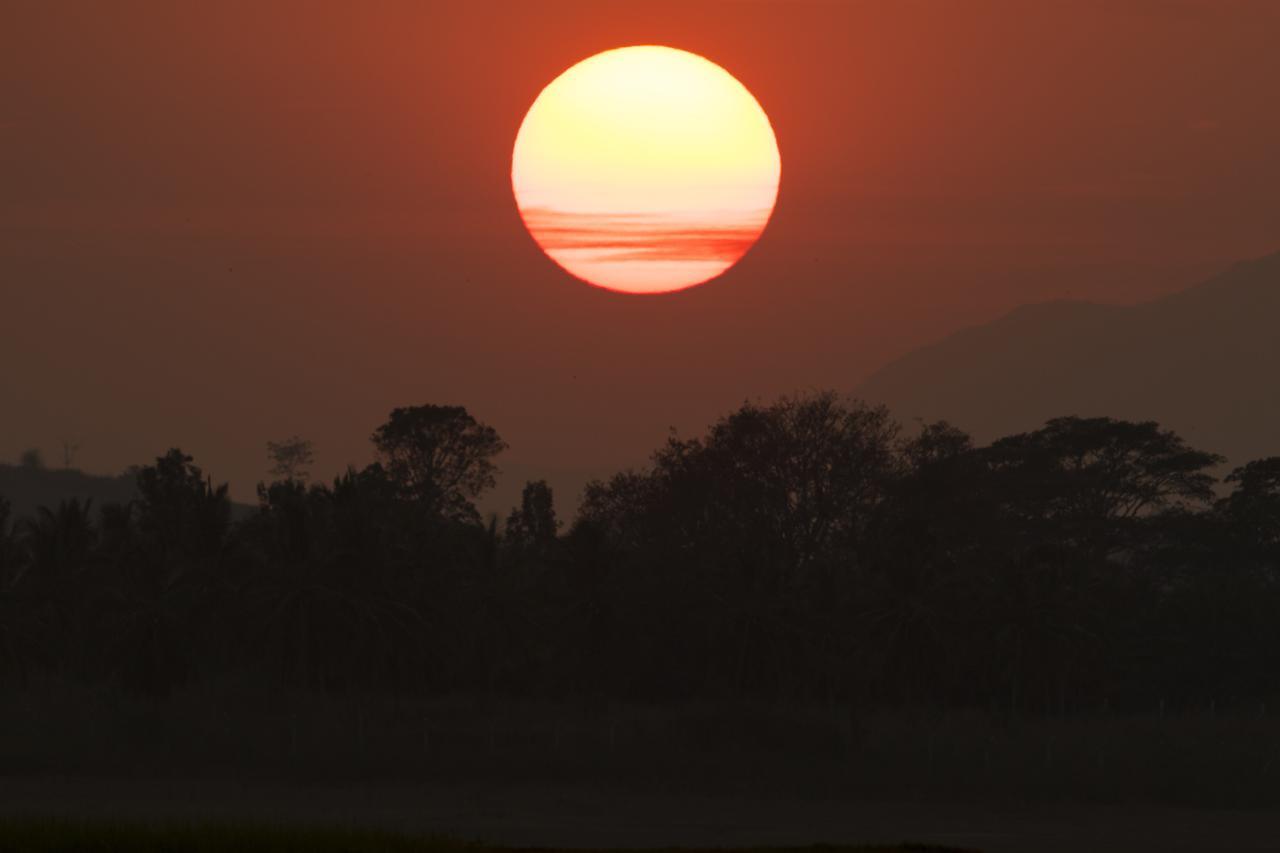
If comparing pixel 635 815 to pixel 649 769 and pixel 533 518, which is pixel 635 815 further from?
pixel 533 518

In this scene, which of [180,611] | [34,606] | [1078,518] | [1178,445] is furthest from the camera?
[1178,445]

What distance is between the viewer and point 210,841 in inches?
1694

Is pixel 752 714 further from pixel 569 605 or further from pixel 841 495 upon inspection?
pixel 841 495

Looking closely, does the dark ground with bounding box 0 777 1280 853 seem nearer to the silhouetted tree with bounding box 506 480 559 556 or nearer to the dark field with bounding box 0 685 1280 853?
the dark field with bounding box 0 685 1280 853

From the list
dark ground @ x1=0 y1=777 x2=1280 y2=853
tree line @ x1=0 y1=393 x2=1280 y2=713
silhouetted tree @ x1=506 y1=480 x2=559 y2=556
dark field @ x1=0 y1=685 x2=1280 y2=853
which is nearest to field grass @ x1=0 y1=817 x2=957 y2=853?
dark ground @ x1=0 y1=777 x2=1280 y2=853

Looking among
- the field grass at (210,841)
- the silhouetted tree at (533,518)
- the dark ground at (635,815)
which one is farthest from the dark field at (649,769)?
the silhouetted tree at (533,518)

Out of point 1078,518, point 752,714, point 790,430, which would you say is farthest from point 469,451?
point 752,714

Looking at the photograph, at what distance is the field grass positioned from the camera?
42.3 m

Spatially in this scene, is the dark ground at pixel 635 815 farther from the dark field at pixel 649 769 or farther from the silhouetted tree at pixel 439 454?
the silhouetted tree at pixel 439 454

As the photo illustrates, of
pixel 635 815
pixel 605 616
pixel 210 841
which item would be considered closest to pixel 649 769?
pixel 635 815

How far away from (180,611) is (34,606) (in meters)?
12.0

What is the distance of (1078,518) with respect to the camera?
500ft

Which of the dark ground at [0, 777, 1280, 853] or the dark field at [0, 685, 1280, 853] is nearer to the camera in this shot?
the dark ground at [0, 777, 1280, 853]

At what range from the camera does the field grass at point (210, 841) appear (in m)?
42.3
